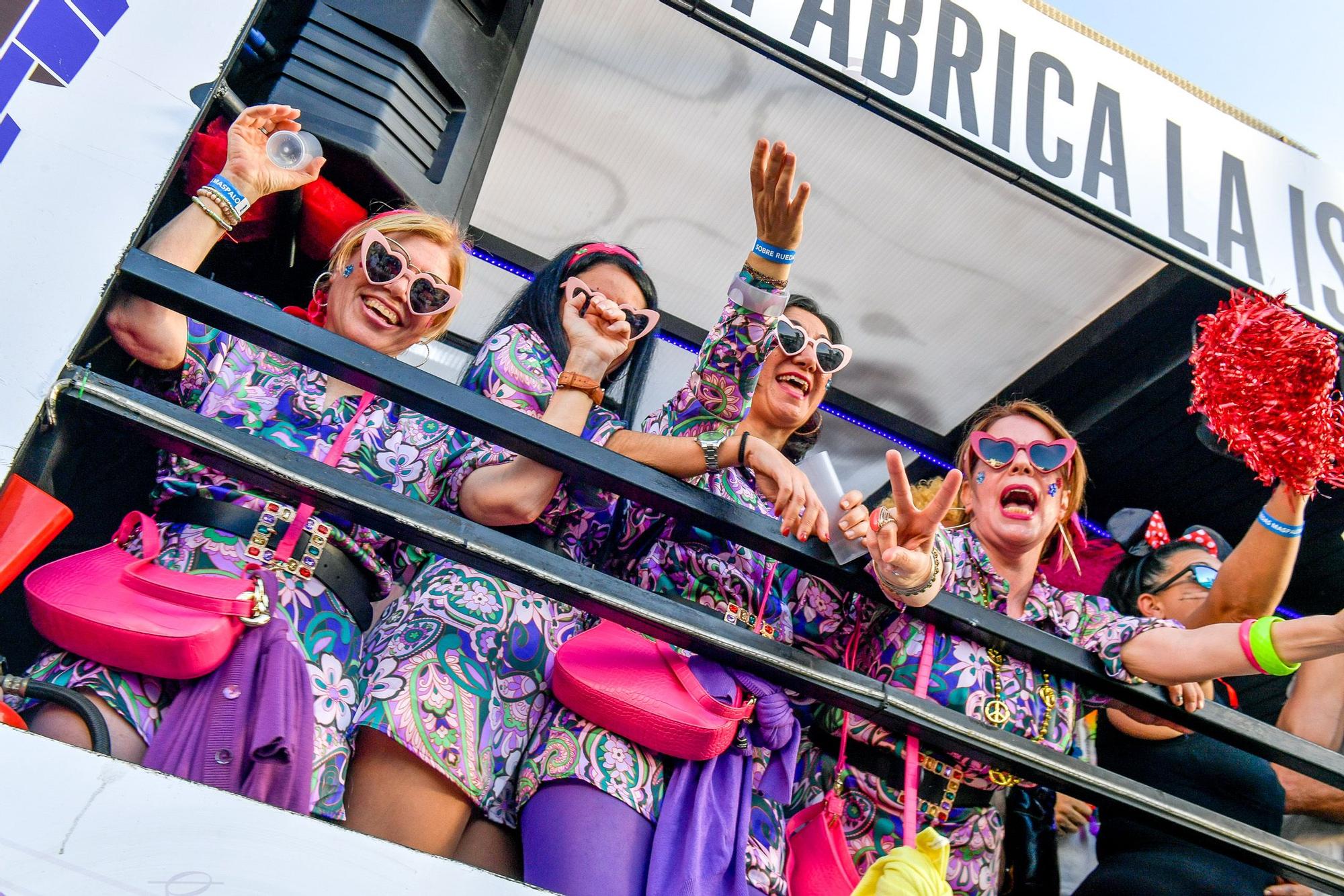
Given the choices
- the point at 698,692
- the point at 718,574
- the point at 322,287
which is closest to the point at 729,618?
the point at 718,574

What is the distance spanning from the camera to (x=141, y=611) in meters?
1.70

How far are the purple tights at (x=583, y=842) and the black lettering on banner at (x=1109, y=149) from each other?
1.88m

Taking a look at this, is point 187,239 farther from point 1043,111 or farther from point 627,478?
point 1043,111

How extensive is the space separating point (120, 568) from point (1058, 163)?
88.9 inches

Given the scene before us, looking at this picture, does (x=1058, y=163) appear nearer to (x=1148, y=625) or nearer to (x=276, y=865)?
(x=1148, y=625)

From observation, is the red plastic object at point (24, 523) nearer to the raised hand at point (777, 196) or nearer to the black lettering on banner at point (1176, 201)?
the raised hand at point (777, 196)

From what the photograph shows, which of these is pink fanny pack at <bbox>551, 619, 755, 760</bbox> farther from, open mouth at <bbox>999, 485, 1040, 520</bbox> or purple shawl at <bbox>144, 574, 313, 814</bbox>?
open mouth at <bbox>999, 485, 1040, 520</bbox>

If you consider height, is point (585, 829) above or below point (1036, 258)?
below

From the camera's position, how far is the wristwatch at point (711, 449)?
213cm

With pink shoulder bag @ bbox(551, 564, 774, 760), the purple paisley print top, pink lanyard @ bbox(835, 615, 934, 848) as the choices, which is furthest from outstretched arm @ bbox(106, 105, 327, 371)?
pink lanyard @ bbox(835, 615, 934, 848)

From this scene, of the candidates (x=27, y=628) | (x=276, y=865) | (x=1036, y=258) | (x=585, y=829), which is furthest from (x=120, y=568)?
(x=1036, y=258)

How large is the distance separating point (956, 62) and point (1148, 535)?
5.30ft

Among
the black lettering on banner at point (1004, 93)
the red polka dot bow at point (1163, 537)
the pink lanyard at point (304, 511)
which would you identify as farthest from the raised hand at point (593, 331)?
the red polka dot bow at point (1163, 537)

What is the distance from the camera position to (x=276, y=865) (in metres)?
1.40
